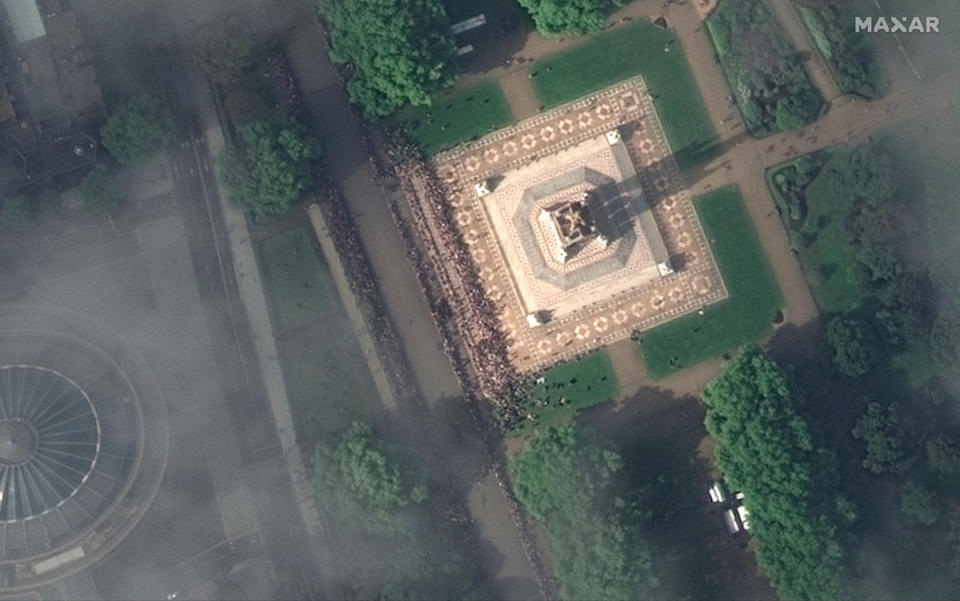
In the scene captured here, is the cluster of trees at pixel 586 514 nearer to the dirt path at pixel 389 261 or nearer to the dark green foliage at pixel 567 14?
the dirt path at pixel 389 261

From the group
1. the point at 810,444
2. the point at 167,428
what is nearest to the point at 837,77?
the point at 810,444

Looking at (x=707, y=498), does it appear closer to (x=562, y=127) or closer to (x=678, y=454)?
(x=678, y=454)

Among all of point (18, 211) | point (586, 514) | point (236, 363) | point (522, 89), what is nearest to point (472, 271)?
point (522, 89)

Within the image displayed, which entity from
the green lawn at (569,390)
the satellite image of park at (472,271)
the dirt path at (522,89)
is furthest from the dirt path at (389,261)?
the dirt path at (522,89)

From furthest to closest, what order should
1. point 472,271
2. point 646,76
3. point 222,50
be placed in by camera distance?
point 646,76 < point 472,271 < point 222,50
